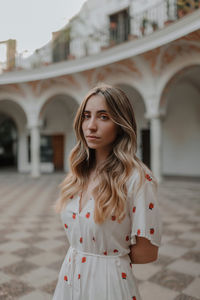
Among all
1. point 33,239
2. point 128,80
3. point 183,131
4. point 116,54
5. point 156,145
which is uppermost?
point 116,54

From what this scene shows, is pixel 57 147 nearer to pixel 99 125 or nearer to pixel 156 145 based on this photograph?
pixel 156 145

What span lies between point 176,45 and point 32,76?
720cm

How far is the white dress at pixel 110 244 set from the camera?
4.14 feet

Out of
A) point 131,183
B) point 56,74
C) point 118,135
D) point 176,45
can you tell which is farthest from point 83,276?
point 56,74

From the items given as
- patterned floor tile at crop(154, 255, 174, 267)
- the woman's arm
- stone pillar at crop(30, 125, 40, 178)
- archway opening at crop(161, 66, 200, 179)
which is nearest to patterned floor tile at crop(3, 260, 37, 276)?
patterned floor tile at crop(154, 255, 174, 267)

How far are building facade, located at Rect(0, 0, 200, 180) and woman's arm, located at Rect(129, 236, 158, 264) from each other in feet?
29.3

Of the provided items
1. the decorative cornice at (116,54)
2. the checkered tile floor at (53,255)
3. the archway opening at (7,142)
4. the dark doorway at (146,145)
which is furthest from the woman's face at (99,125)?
the archway opening at (7,142)

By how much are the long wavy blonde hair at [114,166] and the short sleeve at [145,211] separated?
4cm

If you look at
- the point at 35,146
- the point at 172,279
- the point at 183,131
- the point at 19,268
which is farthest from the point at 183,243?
the point at 35,146

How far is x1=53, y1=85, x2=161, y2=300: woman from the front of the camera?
4.16ft

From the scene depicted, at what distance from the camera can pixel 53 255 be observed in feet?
14.5

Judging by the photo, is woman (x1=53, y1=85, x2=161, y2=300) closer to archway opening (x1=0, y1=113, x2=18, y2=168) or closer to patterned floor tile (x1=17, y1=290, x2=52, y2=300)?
patterned floor tile (x1=17, y1=290, x2=52, y2=300)

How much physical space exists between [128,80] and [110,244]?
41.3 feet

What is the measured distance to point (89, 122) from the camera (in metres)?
1.36
